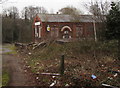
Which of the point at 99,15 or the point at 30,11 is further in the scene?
the point at 30,11

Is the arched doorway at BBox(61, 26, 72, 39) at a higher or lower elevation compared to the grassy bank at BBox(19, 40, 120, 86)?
higher

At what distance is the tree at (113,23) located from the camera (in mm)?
13141

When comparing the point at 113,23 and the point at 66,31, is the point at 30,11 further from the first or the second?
the point at 113,23

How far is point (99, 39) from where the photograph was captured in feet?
46.3

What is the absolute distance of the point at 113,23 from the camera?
13.3m

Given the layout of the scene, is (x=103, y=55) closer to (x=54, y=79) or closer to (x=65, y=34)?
(x=54, y=79)

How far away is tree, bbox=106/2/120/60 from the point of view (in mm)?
13141

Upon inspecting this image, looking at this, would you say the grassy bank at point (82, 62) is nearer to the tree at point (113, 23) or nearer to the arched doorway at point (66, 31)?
the tree at point (113, 23)

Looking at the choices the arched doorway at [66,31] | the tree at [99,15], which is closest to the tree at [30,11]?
the arched doorway at [66,31]

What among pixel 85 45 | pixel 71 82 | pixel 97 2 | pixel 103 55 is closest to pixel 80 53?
pixel 85 45

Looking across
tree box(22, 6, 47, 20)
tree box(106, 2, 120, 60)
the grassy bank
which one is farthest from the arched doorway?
tree box(22, 6, 47, 20)

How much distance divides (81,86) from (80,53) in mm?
6748

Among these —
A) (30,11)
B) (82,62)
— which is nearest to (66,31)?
(82,62)

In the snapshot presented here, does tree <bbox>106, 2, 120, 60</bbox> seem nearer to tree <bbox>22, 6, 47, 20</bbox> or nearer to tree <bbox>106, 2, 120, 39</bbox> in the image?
tree <bbox>106, 2, 120, 39</bbox>
